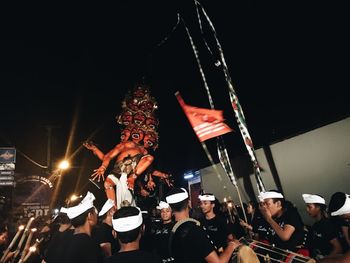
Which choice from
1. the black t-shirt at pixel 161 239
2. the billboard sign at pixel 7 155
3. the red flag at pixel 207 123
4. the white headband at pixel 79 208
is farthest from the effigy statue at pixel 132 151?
the billboard sign at pixel 7 155

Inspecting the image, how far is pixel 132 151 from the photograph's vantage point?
8.51m

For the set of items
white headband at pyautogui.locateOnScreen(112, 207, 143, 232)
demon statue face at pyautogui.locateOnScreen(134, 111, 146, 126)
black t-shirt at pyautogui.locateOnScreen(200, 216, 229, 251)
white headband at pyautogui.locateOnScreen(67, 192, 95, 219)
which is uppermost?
demon statue face at pyautogui.locateOnScreen(134, 111, 146, 126)

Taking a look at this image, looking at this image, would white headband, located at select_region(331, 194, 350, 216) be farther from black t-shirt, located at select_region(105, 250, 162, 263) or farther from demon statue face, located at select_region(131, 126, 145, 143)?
demon statue face, located at select_region(131, 126, 145, 143)

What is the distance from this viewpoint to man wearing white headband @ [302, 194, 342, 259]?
4309mm

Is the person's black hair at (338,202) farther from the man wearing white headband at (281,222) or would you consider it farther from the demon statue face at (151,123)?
the demon statue face at (151,123)

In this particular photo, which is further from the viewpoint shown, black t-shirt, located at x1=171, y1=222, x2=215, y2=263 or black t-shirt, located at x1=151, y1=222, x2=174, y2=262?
black t-shirt, located at x1=151, y1=222, x2=174, y2=262

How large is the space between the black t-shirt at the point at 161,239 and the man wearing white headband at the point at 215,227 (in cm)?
76

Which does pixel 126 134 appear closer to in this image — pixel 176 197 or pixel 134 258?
pixel 176 197

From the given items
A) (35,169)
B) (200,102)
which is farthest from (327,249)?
(35,169)

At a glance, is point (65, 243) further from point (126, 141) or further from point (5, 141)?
point (5, 141)

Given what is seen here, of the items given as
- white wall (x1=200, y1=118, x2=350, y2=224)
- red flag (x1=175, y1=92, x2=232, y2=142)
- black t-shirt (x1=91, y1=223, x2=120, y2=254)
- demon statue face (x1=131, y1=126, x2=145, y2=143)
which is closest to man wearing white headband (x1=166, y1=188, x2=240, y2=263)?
black t-shirt (x1=91, y1=223, x2=120, y2=254)

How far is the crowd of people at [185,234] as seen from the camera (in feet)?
9.59

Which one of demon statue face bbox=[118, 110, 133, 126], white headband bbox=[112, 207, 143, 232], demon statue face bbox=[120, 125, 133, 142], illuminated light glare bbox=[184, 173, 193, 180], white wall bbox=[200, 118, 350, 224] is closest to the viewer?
white headband bbox=[112, 207, 143, 232]

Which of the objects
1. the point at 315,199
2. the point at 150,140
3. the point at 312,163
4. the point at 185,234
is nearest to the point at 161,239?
the point at 185,234
